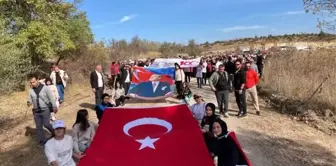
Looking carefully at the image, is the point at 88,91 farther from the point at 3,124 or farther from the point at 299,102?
the point at 299,102

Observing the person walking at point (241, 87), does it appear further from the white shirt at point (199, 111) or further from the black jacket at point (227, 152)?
the black jacket at point (227, 152)

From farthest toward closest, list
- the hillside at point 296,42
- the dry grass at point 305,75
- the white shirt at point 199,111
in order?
1. the hillside at point 296,42
2. the dry grass at point 305,75
3. the white shirt at point 199,111

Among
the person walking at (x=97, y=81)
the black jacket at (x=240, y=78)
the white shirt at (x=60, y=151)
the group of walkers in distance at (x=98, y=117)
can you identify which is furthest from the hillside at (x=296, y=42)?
the white shirt at (x=60, y=151)

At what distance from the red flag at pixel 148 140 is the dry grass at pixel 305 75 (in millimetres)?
9905

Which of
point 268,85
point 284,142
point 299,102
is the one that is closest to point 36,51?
point 268,85

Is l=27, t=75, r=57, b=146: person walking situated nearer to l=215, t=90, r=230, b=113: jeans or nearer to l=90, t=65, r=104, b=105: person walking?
l=90, t=65, r=104, b=105: person walking

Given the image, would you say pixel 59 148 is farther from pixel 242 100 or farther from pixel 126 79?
pixel 126 79

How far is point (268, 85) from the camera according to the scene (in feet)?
66.2

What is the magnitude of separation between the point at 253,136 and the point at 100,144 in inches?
233

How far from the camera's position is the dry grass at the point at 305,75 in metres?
15.2

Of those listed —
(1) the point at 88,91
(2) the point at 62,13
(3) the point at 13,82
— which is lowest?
(1) the point at 88,91

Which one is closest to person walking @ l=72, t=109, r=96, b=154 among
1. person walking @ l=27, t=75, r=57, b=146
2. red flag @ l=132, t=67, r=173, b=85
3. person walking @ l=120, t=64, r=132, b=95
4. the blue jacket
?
person walking @ l=27, t=75, r=57, b=146

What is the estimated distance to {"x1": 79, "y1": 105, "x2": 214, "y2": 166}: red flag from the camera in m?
5.93

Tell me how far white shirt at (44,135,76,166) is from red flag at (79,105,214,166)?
231 millimetres
